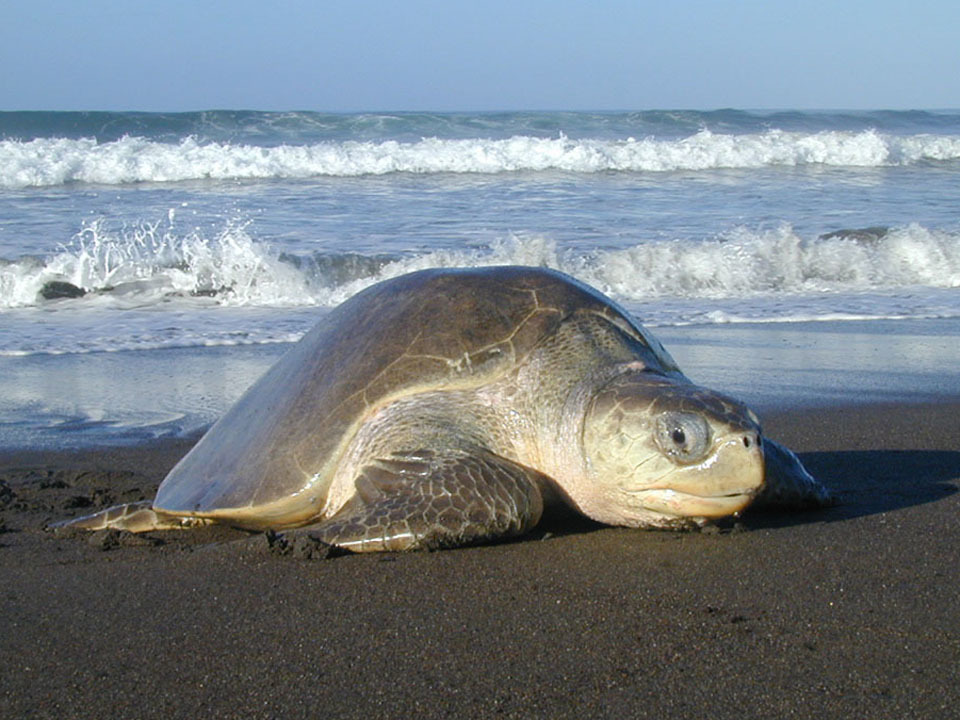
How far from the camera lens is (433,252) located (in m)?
11.6

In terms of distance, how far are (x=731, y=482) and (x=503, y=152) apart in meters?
22.2

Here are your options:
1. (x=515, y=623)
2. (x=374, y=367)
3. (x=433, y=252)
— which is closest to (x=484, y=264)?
(x=433, y=252)

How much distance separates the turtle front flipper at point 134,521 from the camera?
362 cm

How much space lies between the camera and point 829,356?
22.8 ft

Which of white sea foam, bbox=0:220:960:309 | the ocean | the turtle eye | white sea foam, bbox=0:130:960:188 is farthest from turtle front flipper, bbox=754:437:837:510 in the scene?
white sea foam, bbox=0:130:960:188

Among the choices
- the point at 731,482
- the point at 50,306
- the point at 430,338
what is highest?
the point at 430,338

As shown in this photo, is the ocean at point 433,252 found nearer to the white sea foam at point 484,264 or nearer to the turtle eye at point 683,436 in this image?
the white sea foam at point 484,264

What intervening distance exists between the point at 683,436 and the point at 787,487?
0.65 metres

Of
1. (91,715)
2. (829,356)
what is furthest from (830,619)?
(829,356)

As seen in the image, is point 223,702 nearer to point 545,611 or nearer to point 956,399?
point 545,611

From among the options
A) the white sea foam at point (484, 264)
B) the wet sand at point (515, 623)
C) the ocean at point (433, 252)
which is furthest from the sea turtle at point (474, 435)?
the white sea foam at point (484, 264)

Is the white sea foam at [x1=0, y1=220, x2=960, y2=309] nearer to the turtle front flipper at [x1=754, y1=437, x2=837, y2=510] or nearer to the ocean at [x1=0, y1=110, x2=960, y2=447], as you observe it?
the ocean at [x1=0, y1=110, x2=960, y2=447]

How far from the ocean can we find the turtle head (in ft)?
8.40

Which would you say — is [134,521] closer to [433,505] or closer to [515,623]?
→ [433,505]
